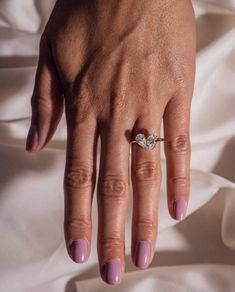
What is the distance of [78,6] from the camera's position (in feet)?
3.12

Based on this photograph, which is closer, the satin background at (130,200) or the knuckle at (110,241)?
the knuckle at (110,241)

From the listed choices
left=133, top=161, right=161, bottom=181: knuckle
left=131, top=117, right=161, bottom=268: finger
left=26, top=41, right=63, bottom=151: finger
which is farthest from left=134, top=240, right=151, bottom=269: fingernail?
left=26, top=41, right=63, bottom=151: finger

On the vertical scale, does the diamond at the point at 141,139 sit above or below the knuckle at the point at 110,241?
above

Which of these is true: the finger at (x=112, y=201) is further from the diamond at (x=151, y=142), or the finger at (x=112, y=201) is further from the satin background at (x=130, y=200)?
the satin background at (x=130, y=200)

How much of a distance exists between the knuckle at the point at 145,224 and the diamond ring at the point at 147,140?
0.12 meters

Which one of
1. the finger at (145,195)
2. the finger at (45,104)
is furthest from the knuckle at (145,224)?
the finger at (45,104)

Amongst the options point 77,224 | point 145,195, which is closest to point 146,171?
point 145,195

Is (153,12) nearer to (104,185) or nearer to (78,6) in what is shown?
(78,6)

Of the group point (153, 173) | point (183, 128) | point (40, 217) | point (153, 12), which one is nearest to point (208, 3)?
point (153, 12)

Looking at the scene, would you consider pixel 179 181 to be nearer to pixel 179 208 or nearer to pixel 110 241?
pixel 179 208

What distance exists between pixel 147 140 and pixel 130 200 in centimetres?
16

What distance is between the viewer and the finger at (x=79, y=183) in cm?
80

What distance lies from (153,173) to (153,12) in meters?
0.31

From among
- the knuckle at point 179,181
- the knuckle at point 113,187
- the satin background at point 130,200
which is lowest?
the satin background at point 130,200
